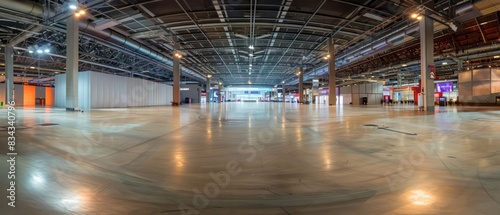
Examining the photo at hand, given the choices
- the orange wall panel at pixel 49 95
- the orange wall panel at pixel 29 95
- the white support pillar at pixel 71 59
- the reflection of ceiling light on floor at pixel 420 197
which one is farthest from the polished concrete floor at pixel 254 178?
the orange wall panel at pixel 49 95

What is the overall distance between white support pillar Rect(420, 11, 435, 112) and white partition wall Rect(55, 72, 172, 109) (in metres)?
27.0

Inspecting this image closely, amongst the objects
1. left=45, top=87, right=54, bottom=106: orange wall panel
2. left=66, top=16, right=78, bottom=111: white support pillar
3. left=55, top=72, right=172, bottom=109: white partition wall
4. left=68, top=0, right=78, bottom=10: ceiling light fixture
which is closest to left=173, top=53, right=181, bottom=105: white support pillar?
left=55, top=72, right=172, bottom=109: white partition wall

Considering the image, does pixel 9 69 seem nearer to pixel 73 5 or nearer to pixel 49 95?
pixel 73 5

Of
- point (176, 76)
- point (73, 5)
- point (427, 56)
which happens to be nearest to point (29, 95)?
point (176, 76)

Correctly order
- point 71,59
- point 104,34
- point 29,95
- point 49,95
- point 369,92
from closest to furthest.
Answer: point 71,59 < point 104,34 < point 29,95 < point 49,95 < point 369,92

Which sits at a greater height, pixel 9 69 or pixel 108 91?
pixel 9 69

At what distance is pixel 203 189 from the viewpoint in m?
Result: 2.32

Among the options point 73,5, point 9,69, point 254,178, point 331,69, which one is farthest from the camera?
point 331,69

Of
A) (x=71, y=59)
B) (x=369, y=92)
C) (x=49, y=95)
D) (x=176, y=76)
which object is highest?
(x=176, y=76)

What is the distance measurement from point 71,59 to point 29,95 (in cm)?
2702

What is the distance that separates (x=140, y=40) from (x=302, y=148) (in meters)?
22.5

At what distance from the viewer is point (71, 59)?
14727 millimetres

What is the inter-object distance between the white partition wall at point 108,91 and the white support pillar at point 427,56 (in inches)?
1062

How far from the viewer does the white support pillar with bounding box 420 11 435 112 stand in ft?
48.0
